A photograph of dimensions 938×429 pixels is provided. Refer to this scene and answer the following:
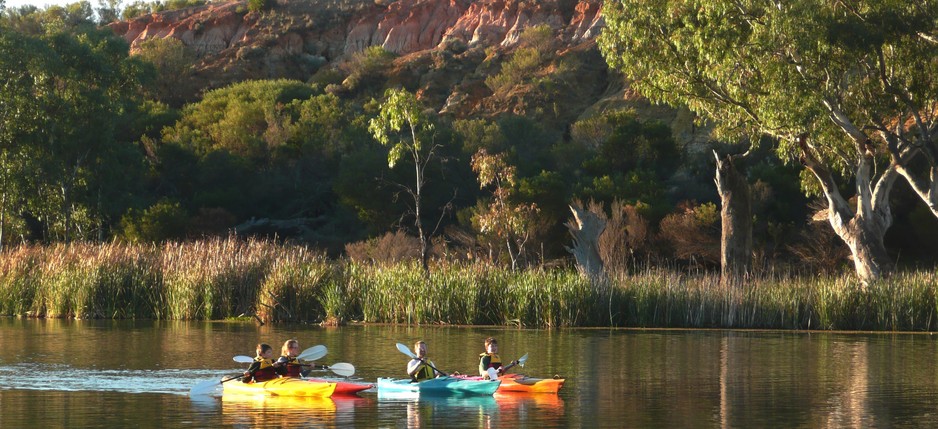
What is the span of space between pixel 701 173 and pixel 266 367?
3372cm

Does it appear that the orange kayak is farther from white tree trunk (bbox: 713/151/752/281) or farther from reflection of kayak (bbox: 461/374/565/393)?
white tree trunk (bbox: 713/151/752/281)

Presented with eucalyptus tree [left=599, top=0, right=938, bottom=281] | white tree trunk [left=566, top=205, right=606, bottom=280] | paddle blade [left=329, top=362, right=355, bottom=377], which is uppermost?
eucalyptus tree [left=599, top=0, right=938, bottom=281]

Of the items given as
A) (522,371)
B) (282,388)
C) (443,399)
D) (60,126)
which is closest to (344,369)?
(282,388)

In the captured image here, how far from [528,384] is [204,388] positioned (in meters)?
4.18

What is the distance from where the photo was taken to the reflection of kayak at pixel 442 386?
17.2 metres

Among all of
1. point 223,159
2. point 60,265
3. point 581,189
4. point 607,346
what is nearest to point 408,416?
point 607,346

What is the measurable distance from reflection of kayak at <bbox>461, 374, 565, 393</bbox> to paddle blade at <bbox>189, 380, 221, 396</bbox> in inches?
129

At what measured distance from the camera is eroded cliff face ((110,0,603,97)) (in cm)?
8756

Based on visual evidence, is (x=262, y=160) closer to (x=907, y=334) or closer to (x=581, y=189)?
(x=581, y=189)

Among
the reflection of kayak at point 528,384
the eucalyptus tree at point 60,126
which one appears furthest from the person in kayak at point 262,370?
the eucalyptus tree at point 60,126

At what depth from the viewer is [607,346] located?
943 inches

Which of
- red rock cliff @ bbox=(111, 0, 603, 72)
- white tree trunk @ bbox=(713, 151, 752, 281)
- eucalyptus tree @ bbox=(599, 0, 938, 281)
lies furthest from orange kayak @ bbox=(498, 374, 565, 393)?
red rock cliff @ bbox=(111, 0, 603, 72)

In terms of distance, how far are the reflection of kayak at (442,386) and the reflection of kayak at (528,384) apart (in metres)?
0.11

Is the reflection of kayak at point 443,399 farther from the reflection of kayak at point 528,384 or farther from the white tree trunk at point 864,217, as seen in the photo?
the white tree trunk at point 864,217
